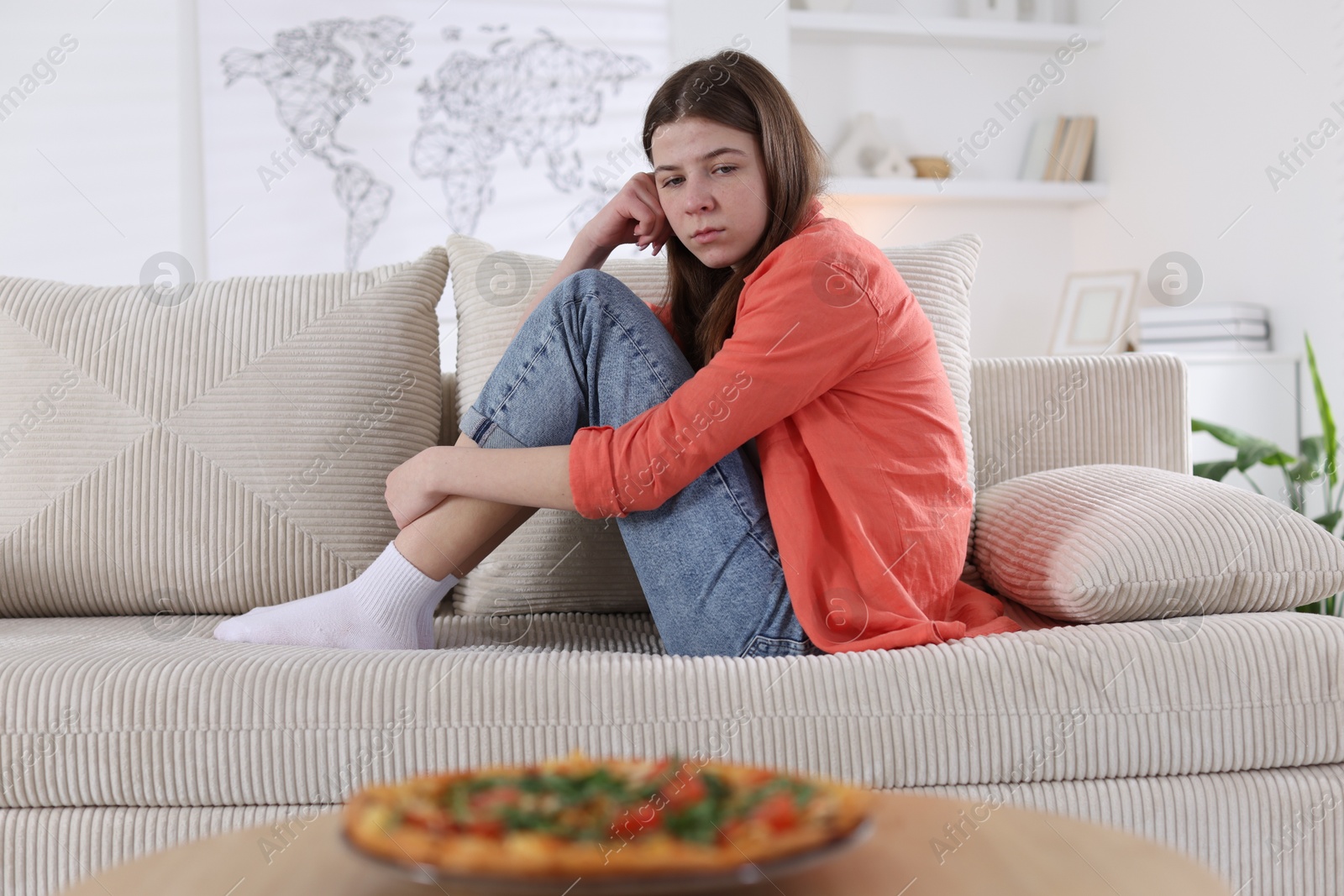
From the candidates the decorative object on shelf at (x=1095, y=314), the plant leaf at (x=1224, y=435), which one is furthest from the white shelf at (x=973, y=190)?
the plant leaf at (x=1224, y=435)

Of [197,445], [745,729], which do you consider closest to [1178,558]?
[745,729]

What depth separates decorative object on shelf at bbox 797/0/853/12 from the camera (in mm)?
3102

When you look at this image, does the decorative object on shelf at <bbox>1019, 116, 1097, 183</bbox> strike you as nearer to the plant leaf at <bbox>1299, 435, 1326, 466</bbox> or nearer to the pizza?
the plant leaf at <bbox>1299, 435, 1326, 466</bbox>

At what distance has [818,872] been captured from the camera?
0.40 metres

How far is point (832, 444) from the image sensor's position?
1067 mm

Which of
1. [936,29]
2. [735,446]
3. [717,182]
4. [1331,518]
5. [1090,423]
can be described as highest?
[936,29]

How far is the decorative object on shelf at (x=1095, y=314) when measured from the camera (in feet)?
9.84

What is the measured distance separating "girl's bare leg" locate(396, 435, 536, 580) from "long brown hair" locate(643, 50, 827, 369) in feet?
1.04

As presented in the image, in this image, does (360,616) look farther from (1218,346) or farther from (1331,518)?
(1218,346)

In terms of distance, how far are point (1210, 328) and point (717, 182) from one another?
196cm

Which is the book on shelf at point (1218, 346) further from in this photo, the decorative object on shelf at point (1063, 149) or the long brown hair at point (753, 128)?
the long brown hair at point (753, 128)

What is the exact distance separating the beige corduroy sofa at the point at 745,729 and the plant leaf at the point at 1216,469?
1.19 m

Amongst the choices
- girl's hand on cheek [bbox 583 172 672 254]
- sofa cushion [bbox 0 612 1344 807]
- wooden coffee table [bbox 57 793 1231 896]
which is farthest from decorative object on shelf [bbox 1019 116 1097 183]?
wooden coffee table [bbox 57 793 1231 896]

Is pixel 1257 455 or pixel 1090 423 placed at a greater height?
pixel 1090 423
